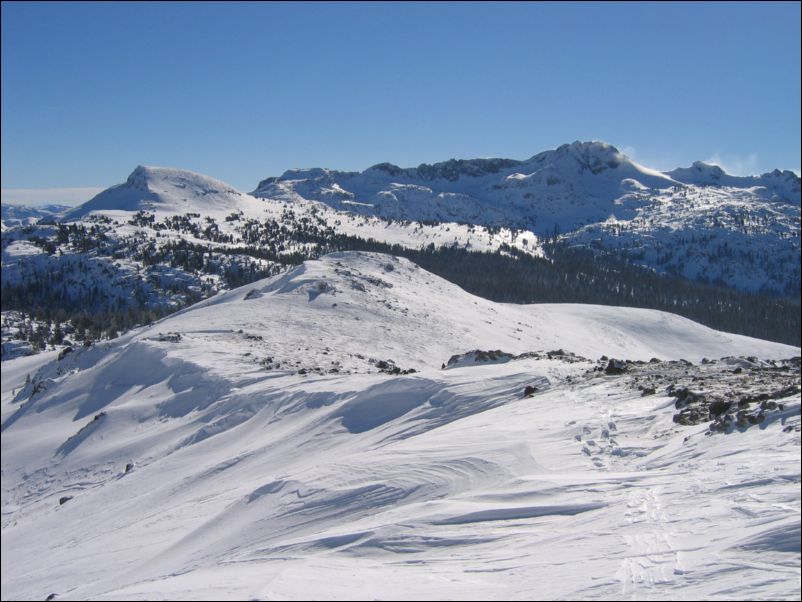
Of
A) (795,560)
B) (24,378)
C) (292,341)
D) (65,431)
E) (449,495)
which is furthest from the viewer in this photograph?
(24,378)

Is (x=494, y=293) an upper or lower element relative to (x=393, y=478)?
lower

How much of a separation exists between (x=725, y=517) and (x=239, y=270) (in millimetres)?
172233

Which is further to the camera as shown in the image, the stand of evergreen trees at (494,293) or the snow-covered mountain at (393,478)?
the stand of evergreen trees at (494,293)

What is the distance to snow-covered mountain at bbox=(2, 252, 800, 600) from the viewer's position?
26.2 ft

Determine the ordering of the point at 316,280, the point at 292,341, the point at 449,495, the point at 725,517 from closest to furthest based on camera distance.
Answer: the point at 725,517 → the point at 449,495 → the point at 292,341 → the point at 316,280

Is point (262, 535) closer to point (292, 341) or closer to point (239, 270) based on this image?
point (292, 341)

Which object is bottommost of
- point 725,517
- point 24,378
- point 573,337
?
point 24,378

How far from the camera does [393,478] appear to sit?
1349 cm

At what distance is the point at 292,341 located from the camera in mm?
39031

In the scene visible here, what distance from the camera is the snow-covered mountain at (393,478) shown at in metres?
7.98

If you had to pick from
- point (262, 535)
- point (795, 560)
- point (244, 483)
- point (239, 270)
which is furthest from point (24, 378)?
point (239, 270)

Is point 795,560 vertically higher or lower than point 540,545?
higher

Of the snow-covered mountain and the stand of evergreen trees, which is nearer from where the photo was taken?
the snow-covered mountain

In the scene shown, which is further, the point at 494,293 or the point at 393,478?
the point at 494,293
